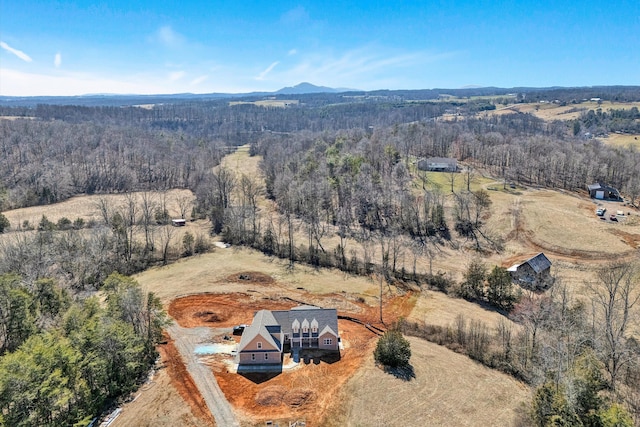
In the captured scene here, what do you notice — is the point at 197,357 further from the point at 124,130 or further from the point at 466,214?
the point at 124,130

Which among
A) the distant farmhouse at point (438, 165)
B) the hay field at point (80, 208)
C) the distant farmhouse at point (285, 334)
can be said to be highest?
the distant farmhouse at point (438, 165)

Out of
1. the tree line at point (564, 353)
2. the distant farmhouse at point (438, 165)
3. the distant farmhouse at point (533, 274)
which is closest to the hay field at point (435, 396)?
the tree line at point (564, 353)

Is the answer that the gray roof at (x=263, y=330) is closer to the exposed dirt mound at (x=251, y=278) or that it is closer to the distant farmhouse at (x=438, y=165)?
the exposed dirt mound at (x=251, y=278)

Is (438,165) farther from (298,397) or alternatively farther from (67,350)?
(67,350)

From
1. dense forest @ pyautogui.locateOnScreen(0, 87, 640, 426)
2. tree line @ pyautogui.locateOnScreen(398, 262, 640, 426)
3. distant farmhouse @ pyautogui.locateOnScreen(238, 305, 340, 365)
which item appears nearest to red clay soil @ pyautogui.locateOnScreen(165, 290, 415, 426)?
distant farmhouse @ pyautogui.locateOnScreen(238, 305, 340, 365)

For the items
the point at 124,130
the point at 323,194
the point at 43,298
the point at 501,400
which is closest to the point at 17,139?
the point at 124,130

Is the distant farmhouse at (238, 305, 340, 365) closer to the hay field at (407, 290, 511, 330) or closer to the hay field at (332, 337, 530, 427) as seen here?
the hay field at (332, 337, 530, 427)
